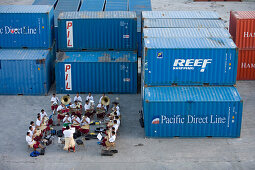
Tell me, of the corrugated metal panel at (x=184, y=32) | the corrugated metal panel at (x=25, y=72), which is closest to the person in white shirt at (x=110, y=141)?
the corrugated metal panel at (x=184, y=32)

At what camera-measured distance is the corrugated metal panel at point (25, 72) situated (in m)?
33.3

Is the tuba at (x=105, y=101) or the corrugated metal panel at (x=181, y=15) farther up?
the corrugated metal panel at (x=181, y=15)

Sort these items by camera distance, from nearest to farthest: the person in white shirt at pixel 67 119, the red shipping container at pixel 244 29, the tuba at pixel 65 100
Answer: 1. the person in white shirt at pixel 67 119
2. the tuba at pixel 65 100
3. the red shipping container at pixel 244 29

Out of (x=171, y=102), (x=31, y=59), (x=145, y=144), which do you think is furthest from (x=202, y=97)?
(x=31, y=59)

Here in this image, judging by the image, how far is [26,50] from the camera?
3472cm

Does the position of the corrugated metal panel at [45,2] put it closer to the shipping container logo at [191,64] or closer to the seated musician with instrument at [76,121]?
the seated musician with instrument at [76,121]

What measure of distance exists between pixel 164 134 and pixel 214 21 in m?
9.72

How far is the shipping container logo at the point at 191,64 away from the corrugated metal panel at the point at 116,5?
1758cm

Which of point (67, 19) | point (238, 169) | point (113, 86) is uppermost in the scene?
point (67, 19)

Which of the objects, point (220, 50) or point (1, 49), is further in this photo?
point (1, 49)

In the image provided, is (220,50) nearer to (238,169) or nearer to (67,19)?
(238,169)

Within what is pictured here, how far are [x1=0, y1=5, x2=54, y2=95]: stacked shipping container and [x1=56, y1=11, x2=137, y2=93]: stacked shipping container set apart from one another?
3.50ft

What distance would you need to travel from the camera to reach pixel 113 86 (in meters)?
34.2

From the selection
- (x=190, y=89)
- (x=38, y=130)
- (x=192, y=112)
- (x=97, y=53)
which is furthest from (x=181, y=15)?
(x=38, y=130)
